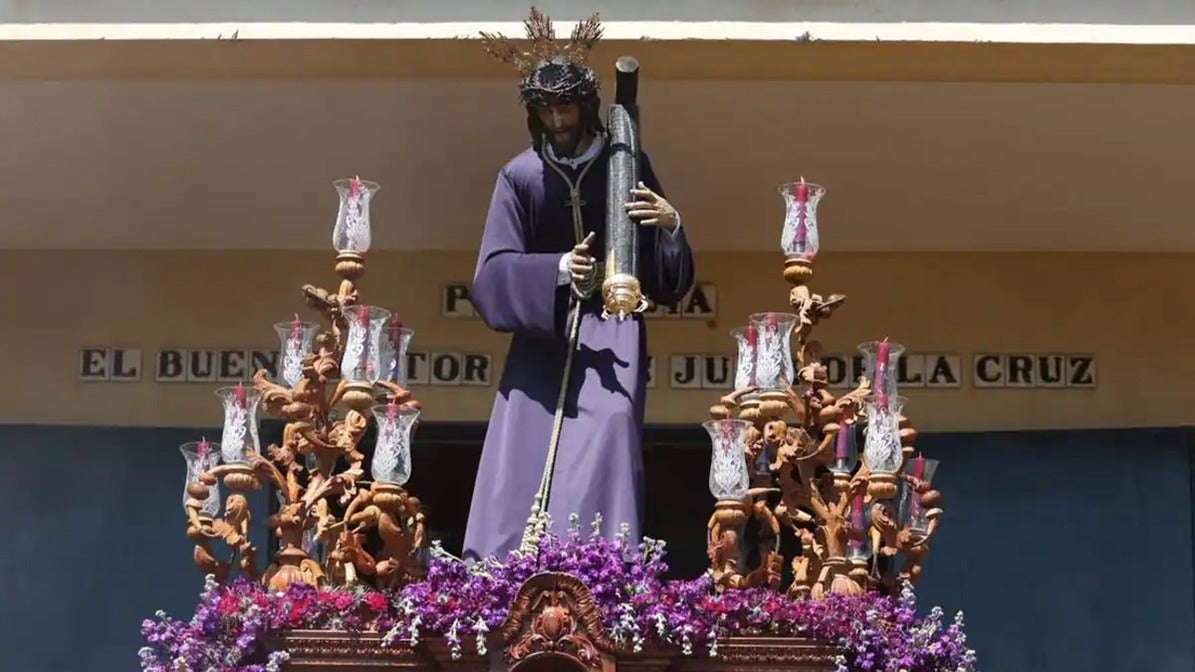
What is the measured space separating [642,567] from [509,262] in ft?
3.21

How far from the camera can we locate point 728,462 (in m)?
5.76

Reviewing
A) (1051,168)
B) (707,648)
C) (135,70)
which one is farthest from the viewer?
(1051,168)

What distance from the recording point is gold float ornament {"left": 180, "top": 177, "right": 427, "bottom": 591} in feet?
19.3

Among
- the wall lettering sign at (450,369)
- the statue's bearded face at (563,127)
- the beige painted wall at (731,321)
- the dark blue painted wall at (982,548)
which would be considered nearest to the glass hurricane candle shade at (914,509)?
the dark blue painted wall at (982,548)

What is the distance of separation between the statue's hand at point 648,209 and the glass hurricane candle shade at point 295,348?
916mm

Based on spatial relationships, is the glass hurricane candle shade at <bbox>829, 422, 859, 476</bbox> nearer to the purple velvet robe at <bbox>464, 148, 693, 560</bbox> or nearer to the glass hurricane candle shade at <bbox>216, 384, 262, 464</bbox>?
the purple velvet robe at <bbox>464, 148, 693, 560</bbox>

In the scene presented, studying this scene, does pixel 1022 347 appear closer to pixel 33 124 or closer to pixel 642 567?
pixel 642 567

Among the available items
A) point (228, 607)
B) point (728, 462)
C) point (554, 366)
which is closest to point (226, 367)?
point (554, 366)

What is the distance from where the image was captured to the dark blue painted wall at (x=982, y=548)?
7.16m

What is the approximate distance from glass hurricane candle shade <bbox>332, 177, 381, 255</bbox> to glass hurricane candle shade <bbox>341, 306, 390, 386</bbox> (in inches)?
8.4

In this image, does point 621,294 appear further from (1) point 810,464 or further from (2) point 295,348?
(2) point 295,348

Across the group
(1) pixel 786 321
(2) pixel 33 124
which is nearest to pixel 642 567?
(1) pixel 786 321

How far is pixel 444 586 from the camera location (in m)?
5.59

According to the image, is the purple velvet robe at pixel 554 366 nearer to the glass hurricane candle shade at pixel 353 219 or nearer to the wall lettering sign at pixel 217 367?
the glass hurricane candle shade at pixel 353 219
